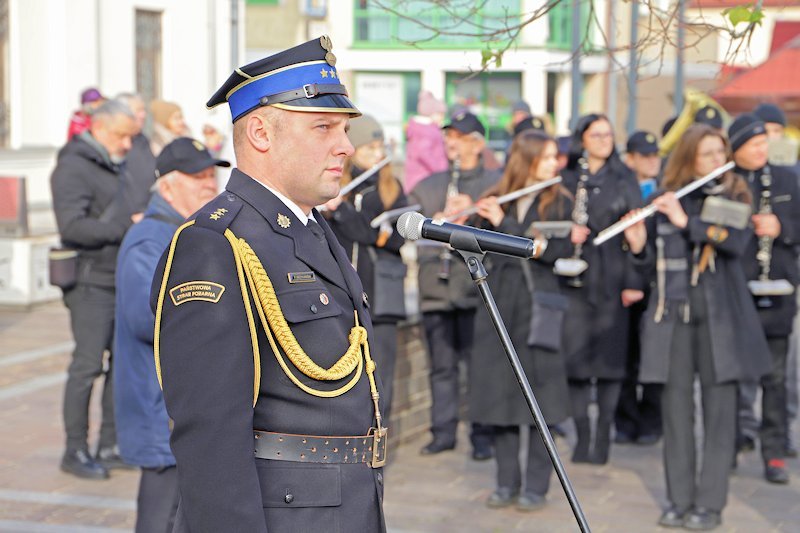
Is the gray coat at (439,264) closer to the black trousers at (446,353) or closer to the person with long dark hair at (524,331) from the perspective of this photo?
the black trousers at (446,353)

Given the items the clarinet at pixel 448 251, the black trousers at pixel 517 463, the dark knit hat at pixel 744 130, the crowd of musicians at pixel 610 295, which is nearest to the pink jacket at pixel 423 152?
Answer: the crowd of musicians at pixel 610 295

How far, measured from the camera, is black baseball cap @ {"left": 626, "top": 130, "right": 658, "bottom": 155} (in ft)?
31.2

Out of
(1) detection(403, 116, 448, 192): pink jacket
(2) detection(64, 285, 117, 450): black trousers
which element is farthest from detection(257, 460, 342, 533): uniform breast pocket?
(1) detection(403, 116, 448, 192): pink jacket

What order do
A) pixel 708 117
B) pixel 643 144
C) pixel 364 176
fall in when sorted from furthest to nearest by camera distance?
pixel 643 144, pixel 708 117, pixel 364 176

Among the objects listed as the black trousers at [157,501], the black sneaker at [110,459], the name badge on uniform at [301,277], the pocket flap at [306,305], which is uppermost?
the name badge on uniform at [301,277]

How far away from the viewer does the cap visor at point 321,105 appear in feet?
10.1

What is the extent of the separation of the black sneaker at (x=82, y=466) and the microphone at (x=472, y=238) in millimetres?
4752

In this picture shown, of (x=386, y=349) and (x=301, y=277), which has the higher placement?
(x=301, y=277)

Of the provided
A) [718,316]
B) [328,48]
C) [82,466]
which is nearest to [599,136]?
[718,316]

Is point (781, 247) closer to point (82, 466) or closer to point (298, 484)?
point (82, 466)

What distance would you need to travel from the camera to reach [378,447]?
3.17 metres

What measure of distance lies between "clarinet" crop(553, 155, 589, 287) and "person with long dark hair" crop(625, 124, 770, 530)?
3.48ft

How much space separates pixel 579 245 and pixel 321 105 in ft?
15.9

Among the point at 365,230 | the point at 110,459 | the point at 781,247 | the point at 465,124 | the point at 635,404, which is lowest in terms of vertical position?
the point at 110,459
